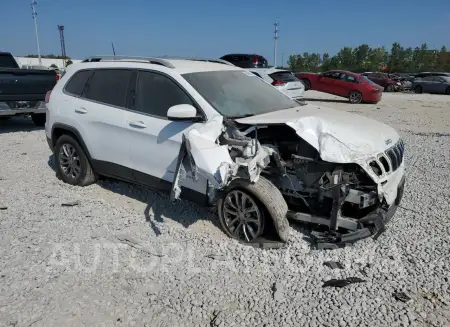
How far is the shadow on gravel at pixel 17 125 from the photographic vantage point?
34.5 feet

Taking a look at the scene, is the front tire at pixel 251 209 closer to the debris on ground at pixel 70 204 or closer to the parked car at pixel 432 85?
the debris on ground at pixel 70 204

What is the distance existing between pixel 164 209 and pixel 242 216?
1298 mm

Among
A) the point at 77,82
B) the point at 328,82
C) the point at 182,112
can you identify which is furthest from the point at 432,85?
the point at 182,112

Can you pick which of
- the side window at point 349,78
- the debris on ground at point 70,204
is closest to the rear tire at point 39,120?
the debris on ground at point 70,204

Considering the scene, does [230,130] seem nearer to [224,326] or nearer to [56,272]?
[224,326]

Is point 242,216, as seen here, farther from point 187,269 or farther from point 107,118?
point 107,118

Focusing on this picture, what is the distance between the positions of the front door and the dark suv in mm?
14757

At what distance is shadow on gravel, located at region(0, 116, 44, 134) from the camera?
10516mm

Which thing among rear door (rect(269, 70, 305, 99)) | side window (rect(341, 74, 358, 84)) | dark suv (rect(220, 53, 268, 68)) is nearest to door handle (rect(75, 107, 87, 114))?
rear door (rect(269, 70, 305, 99))

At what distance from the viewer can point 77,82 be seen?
5.45m

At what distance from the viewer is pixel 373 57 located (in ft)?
235

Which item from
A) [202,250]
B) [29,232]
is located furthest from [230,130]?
[29,232]

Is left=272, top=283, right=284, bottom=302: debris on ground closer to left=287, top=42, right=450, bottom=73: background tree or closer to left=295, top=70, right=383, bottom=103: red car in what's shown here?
left=295, top=70, right=383, bottom=103: red car

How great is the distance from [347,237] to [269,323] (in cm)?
121
